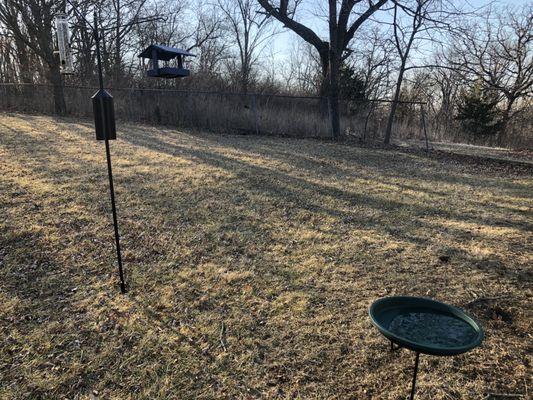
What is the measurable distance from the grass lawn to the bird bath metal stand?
1.67ft

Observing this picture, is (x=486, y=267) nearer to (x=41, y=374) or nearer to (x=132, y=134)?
(x=41, y=374)

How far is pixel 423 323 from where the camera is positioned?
6.37 ft

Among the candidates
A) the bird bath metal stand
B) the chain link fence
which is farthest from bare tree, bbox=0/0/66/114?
the bird bath metal stand

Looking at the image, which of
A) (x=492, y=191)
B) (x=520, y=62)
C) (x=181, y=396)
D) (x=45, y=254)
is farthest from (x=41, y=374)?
(x=520, y=62)

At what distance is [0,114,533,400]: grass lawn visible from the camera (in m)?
2.26

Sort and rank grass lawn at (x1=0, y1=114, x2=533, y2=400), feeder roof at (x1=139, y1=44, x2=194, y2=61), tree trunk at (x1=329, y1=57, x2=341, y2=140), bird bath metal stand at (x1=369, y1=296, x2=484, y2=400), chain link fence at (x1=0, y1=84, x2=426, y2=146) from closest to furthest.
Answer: bird bath metal stand at (x1=369, y1=296, x2=484, y2=400)
grass lawn at (x1=0, y1=114, x2=533, y2=400)
feeder roof at (x1=139, y1=44, x2=194, y2=61)
chain link fence at (x1=0, y1=84, x2=426, y2=146)
tree trunk at (x1=329, y1=57, x2=341, y2=140)

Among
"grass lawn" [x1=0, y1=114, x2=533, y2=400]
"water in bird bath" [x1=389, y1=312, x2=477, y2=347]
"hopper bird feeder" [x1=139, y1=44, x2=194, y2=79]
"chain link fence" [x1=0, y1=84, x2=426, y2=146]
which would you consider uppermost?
"hopper bird feeder" [x1=139, y1=44, x2=194, y2=79]

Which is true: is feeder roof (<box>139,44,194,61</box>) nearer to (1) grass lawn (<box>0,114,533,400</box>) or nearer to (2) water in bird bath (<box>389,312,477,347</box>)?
(1) grass lawn (<box>0,114,533,400</box>)

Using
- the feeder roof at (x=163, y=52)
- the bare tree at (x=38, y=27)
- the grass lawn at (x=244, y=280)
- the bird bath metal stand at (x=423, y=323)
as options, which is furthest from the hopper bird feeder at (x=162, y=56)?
the bird bath metal stand at (x=423, y=323)

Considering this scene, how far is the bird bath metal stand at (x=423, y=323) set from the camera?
5.81 ft

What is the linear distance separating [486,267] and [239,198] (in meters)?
3.25

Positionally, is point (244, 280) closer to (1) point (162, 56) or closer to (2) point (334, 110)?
(1) point (162, 56)

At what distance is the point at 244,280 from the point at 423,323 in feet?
5.70

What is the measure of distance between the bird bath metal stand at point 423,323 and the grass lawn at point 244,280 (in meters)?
0.51
